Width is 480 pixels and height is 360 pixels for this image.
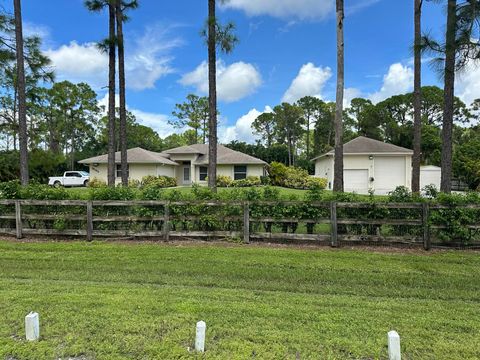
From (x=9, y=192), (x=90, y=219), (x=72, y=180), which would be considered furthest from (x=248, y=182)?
(x=9, y=192)

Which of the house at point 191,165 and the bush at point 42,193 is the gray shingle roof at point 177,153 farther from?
the bush at point 42,193

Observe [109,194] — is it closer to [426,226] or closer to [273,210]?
[273,210]

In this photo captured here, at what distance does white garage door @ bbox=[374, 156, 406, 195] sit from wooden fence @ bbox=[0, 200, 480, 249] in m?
16.1

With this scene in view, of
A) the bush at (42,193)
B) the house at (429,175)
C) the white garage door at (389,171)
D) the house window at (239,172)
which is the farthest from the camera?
the house window at (239,172)

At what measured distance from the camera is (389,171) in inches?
899

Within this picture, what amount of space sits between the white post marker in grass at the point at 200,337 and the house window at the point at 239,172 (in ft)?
82.5

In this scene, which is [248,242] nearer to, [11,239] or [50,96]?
[11,239]

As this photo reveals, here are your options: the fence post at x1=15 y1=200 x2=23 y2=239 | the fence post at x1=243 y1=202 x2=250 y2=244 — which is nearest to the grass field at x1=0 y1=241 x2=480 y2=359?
the fence post at x1=243 y1=202 x2=250 y2=244

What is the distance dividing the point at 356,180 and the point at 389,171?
231 cm

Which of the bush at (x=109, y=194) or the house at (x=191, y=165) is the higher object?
the house at (x=191, y=165)

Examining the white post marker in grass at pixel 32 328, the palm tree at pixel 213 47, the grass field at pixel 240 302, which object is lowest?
the grass field at pixel 240 302

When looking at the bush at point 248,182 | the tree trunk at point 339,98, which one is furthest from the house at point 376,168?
the tree trunk at point 339,98

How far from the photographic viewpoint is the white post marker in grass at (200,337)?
107 inches

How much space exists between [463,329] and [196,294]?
3.04 m
